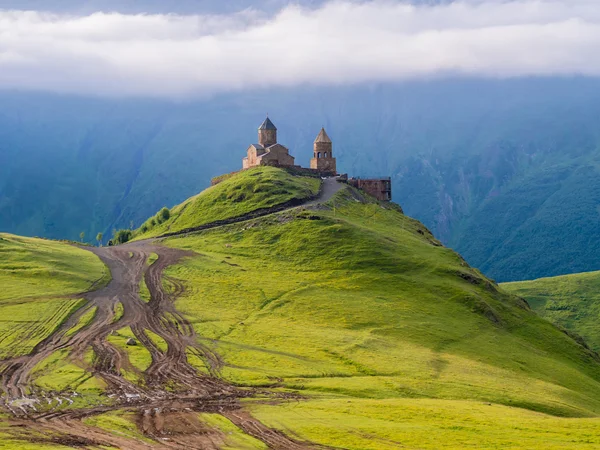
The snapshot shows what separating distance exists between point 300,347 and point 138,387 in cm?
2604

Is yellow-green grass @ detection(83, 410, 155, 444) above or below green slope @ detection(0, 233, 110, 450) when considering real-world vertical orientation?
below

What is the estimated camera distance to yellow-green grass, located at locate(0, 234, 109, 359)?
303 ft

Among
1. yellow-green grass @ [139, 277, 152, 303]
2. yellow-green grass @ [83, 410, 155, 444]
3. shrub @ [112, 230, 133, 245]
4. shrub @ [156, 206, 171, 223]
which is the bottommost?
yellow-green grass @ [83, 410, 155, 444]

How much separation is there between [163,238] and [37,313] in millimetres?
58667

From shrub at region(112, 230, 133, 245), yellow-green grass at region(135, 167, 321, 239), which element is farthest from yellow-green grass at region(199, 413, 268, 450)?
shrub at region(112, 230, 133, 245)

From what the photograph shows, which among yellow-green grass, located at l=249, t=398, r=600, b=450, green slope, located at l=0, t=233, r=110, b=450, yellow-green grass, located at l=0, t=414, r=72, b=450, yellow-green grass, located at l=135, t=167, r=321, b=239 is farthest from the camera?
yellow-green grass, located at l=135, t=167, r=321, b=239

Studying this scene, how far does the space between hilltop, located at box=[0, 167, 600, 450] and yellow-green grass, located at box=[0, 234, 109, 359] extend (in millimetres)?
1542

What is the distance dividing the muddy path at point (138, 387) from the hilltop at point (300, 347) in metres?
0.26

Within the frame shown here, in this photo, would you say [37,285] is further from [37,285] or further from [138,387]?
[138,387]

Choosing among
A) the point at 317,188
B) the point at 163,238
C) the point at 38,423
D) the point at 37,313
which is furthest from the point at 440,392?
the point at 317,188

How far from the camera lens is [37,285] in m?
112

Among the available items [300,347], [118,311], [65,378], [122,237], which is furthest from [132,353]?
[122,237]

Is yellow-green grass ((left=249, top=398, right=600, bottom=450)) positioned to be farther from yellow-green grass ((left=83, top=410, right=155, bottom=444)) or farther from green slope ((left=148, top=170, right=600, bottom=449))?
yellow-green grass ((left=83, top=410, right=155, bottom=444))

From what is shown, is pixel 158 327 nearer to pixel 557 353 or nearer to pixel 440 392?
pixel 440 392
